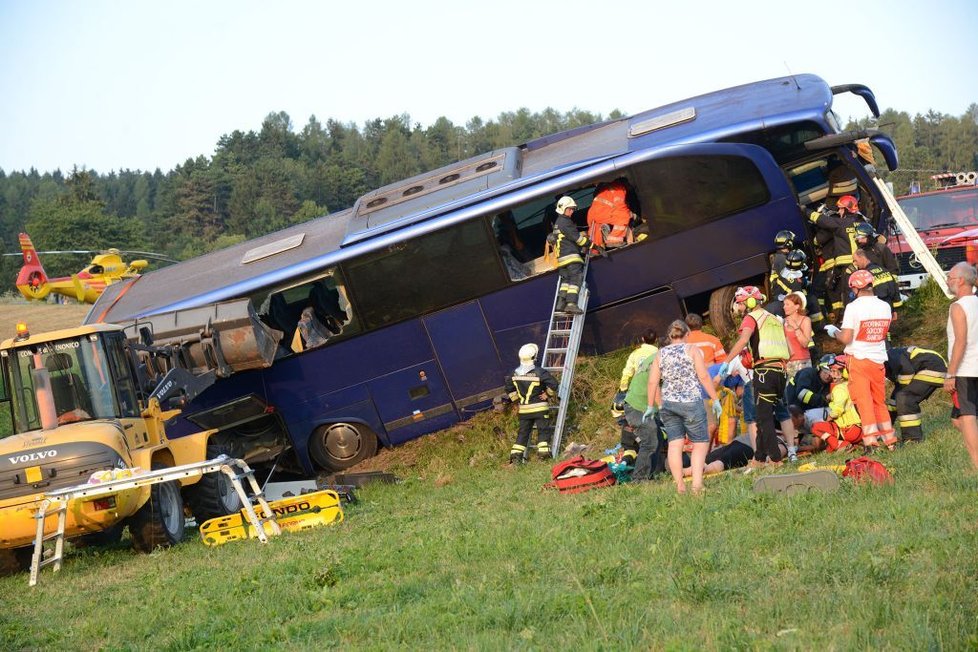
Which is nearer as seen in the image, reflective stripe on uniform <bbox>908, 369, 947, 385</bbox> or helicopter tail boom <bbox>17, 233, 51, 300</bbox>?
reflective stripe on uniform <bbox>908, 369, 947, 385</bbox>

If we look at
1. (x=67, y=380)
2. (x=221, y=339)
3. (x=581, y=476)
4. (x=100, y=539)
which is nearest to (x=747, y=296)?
(x=581, y=476)

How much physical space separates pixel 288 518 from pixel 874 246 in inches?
300

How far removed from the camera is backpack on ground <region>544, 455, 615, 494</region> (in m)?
11.1

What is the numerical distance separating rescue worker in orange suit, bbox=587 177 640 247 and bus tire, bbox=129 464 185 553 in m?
6.10

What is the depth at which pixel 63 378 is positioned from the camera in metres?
12.2

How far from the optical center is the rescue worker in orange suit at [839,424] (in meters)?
11.5

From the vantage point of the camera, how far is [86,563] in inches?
449

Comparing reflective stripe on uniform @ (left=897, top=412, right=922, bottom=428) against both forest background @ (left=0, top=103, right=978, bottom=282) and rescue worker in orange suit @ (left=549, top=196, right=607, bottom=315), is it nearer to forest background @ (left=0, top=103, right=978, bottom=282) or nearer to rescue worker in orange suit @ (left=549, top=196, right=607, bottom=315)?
rescue worker in orange suit @ (left=549, top=196, right=607, bottom=315)

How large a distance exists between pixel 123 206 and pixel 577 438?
428 ft

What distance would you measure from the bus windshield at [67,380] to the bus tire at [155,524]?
1.07 m

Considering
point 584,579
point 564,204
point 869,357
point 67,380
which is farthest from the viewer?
point 564,204

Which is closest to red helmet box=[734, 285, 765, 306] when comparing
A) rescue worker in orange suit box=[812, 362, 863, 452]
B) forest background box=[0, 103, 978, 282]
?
rescue worker in orange suit box=[812, 362, 863, 452]

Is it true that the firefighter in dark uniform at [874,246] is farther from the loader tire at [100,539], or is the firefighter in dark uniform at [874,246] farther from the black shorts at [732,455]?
the loader tire at [100,539]

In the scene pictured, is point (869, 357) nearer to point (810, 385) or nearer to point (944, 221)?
point (810, 385)
